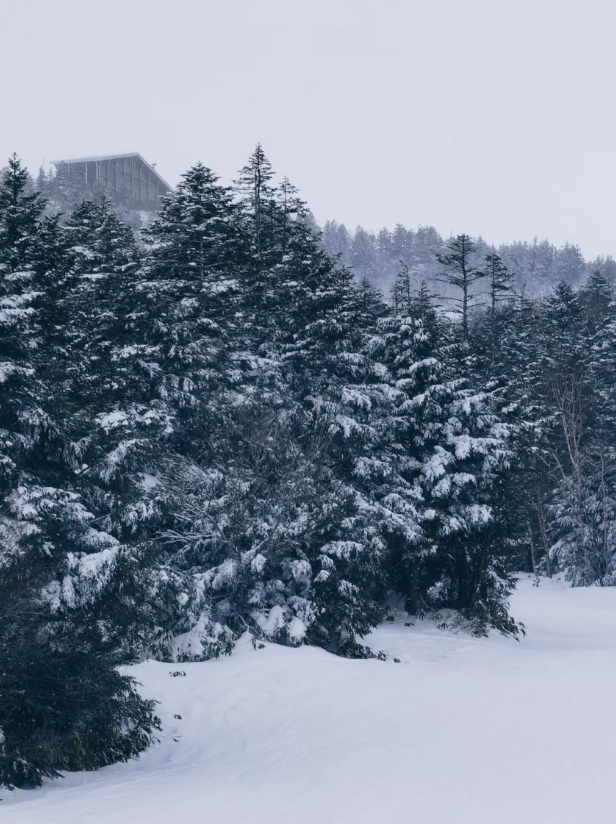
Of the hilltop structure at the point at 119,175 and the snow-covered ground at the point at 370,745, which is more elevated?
the hilltop structure at the point at 119,175

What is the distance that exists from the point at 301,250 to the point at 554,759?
20.7 m

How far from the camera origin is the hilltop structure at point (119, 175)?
76125mm

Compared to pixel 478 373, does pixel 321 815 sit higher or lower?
lower

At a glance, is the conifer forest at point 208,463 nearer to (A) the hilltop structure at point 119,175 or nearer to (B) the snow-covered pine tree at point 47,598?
(B) the snow-covered pine tree at point 47,598

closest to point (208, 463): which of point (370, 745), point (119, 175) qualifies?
point (370, 745)

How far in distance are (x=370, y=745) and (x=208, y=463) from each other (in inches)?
423

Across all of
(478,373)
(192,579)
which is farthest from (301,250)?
(478,373)

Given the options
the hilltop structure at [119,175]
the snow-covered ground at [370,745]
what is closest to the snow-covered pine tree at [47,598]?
the snow-covered ground at [370,745]

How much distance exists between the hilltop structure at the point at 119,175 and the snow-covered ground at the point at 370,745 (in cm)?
6653

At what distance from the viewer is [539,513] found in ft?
143

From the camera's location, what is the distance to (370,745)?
496 inches

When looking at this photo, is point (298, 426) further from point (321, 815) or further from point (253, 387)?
point (321, 815)

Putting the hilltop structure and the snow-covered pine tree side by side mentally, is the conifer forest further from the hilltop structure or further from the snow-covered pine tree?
the hilltop structure

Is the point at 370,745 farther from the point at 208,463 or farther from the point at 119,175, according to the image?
the point at 119,175
